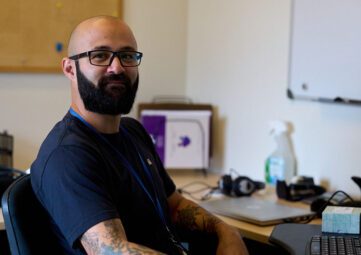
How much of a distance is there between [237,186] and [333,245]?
784 mm

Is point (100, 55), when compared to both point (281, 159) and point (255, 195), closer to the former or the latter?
point (255, 195)

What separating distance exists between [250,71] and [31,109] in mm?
1037

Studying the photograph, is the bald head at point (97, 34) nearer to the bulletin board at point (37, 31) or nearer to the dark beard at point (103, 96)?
the dark beard at point (103, 96)

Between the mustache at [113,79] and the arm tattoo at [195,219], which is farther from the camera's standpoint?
the arm tattoo at [195,219]

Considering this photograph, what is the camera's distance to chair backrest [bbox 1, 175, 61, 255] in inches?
51.6

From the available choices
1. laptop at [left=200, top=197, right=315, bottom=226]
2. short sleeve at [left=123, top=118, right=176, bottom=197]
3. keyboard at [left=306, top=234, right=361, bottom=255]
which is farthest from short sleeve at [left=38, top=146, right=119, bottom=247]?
laptop at [left=200, top=197, right=315, bottom=226]

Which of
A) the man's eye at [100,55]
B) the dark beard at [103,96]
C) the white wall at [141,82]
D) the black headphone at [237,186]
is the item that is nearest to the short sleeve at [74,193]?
the dark beard at [103,96]

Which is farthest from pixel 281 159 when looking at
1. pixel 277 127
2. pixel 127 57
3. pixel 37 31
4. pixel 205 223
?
pixel 37 31

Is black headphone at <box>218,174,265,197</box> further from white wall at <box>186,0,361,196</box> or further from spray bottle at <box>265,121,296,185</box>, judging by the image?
white wall at <box>186,0,361,196</box>

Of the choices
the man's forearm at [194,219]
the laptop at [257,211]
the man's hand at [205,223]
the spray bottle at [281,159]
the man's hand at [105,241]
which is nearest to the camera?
the man's hand at [105,241]

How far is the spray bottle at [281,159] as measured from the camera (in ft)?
7.80

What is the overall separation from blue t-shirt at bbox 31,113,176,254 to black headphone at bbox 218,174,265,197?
621 mm

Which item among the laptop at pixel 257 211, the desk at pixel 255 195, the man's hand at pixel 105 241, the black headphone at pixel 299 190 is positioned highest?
the man's hand at pixel 105 241

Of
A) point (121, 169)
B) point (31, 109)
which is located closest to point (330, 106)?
point (121, 169)
